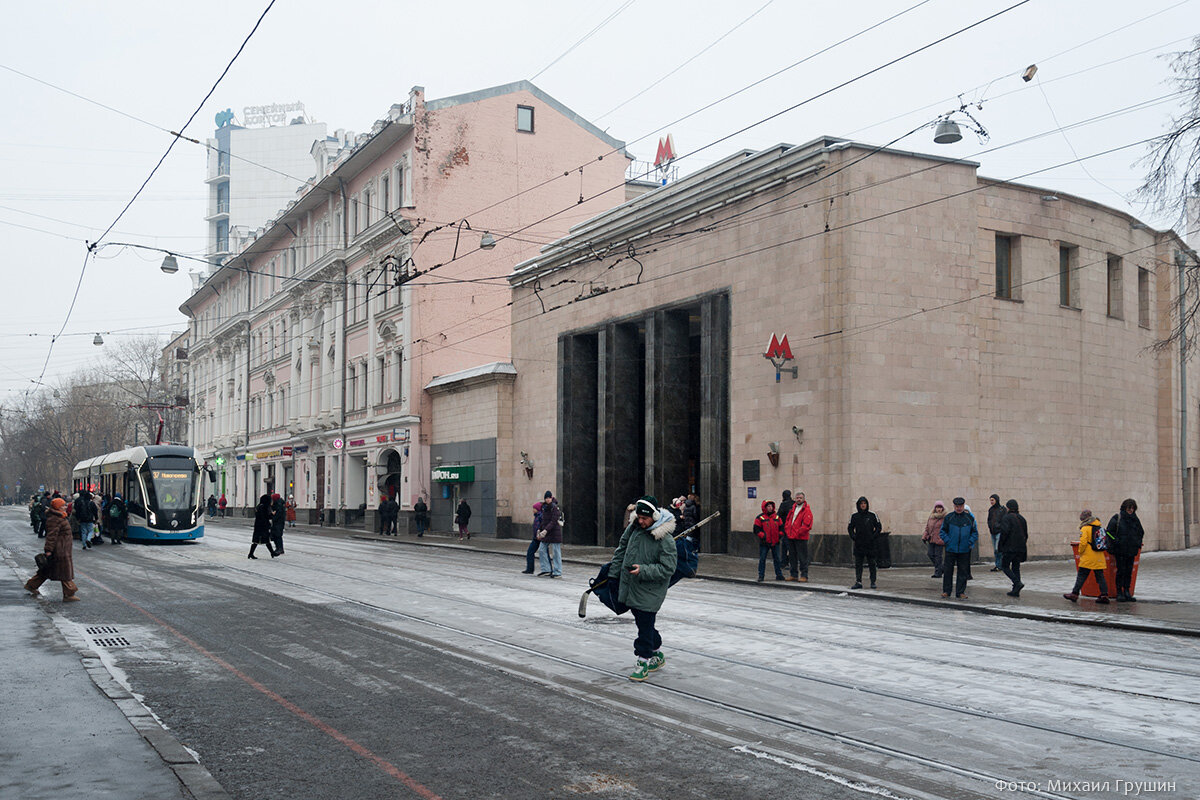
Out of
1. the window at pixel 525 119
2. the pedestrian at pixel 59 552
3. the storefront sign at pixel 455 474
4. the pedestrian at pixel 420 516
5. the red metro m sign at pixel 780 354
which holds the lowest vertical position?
the pedestrian at pixel 420 516

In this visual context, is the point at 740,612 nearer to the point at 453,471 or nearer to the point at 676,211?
the point at 676,211

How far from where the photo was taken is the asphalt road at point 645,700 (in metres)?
6.36

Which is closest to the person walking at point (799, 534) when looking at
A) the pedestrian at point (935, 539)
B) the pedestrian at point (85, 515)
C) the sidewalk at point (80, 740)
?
the pedestrian at point (935, 539)

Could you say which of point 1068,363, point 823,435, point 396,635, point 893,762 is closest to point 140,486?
point 823,435

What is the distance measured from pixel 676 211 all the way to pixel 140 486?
19691mm

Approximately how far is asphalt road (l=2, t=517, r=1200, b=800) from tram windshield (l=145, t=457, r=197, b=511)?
66.0ft

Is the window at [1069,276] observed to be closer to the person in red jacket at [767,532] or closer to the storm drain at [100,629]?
the person in red jacket at [767,532]

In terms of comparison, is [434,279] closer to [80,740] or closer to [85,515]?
[85,515]

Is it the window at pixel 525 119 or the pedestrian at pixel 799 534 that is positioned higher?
the window at pixel 525 119

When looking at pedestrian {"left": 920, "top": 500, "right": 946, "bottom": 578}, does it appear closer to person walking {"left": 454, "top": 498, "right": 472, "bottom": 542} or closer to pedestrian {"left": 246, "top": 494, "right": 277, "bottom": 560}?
pedestrian {"left": 246, "top": 494, "right": 277, "bottom": 560}

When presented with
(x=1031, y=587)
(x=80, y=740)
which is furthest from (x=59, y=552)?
(x=1031, y=587)

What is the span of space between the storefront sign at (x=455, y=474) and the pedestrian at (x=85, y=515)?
47.0 ft

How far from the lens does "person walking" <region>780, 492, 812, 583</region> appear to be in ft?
68.6

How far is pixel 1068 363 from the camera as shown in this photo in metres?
28.1
